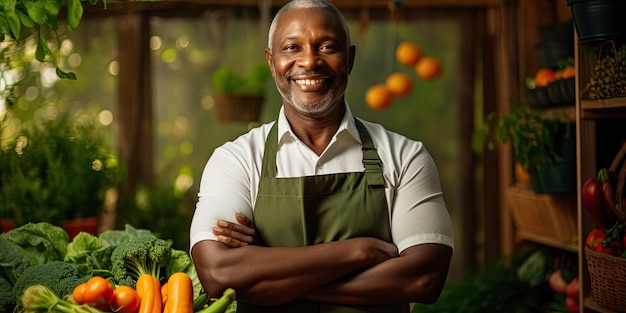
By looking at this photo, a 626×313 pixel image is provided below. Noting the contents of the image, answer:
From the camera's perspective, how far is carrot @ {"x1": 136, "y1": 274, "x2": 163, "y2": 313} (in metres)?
2.07

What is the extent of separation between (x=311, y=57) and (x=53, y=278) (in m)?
0.93

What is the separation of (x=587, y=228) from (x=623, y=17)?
95 centimetres

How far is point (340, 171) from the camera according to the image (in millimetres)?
2355

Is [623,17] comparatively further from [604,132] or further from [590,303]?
[590,303]

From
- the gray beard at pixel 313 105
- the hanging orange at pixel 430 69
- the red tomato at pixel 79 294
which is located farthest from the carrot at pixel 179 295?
the hanging orange at pixel 430 69

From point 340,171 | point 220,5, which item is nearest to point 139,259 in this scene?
point 340,171

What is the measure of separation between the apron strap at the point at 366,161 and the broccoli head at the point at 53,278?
0.60 meters

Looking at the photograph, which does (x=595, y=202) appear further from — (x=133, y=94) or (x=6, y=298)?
(x=133, y=94)

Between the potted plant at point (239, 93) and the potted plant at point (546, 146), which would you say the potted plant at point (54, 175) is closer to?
the potted plant at point (239, 93)

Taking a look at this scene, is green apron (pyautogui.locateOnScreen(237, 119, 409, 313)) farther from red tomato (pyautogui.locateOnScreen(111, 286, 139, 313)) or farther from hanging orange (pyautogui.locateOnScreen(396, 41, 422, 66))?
hanging orange (pyautogui.locateOnScreen(396, 41, 422, 66))

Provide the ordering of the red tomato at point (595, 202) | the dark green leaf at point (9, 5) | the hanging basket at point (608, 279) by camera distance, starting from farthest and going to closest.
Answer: the red tomato at point (595, 202), the hanging basket at point (608, 279), the dark green leaf at point (9, 5)

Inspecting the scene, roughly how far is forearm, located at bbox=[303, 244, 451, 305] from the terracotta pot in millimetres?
2270

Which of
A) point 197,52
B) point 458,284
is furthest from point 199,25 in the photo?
point 458,284

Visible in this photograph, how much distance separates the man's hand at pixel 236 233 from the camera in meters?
2.17
